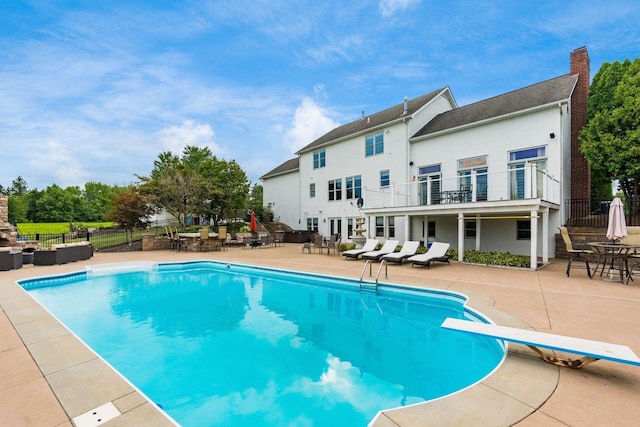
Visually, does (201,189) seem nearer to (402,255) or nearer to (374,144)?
(374,144)

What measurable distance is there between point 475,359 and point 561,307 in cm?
280

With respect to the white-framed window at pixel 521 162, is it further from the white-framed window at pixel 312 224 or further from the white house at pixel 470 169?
the white-framed window at pixel 312 224

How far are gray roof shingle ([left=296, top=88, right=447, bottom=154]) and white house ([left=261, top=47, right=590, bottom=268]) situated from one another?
157mm

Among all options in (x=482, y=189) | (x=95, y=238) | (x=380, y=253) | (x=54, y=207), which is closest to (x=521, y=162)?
(x=482, y=189)

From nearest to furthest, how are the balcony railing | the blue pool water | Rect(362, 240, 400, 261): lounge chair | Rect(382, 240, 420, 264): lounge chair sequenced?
the blue pool water
the balcony railing
Rect(382, 240, 420, 264): lounge chair
Rect(362, 240, 400, 261): lounge chair

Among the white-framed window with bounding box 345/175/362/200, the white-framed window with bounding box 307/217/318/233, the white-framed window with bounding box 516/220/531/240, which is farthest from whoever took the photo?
the white-framed window with bounding box 307/217/318/233

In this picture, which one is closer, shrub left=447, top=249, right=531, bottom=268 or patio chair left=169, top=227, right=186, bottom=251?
shrub left=447, top=249, right=531, bottom=268

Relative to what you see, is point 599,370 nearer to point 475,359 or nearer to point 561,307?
point 475,359

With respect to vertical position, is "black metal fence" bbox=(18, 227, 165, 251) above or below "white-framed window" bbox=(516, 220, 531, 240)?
below

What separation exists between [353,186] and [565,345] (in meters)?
17.9

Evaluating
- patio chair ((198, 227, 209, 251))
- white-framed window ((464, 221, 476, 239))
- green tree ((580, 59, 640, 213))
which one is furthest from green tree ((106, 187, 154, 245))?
green tree ((580, 59, 640, 213))

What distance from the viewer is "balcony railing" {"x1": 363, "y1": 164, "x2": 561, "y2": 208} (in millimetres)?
11352

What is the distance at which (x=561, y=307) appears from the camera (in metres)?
6.10

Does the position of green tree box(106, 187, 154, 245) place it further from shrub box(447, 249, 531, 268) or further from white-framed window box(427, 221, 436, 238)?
shrub box(447, 249, 531, 268)
